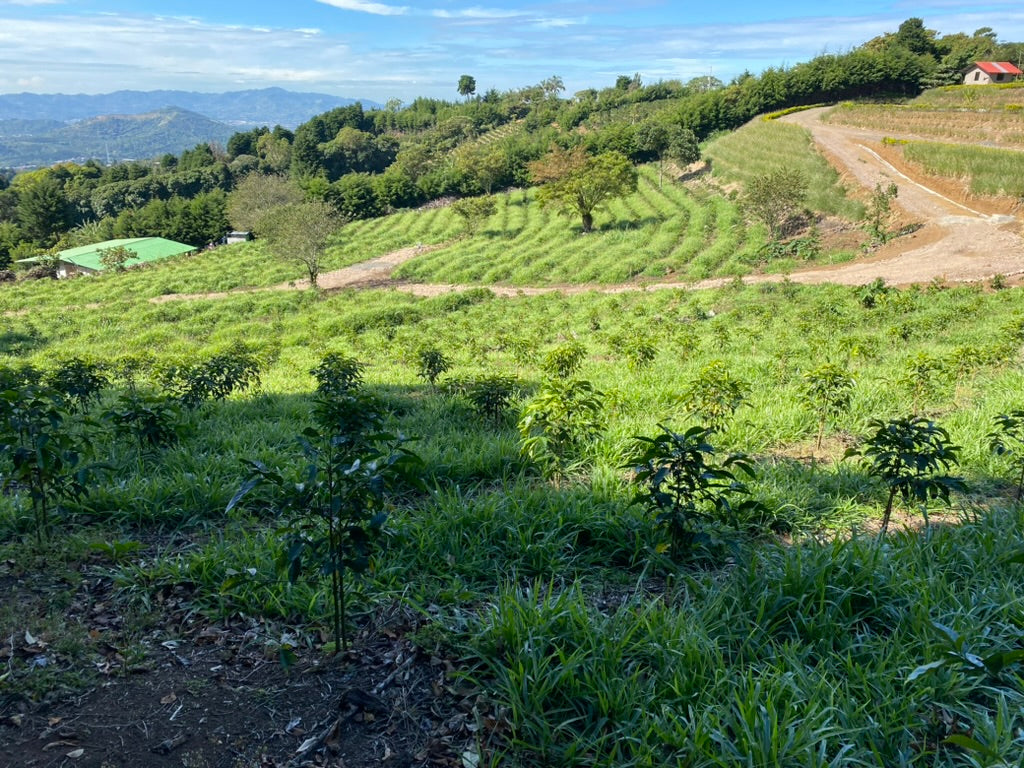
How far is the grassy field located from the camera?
2.45 meters

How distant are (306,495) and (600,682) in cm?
143

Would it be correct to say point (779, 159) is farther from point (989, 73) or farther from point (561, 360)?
point (561, 360)

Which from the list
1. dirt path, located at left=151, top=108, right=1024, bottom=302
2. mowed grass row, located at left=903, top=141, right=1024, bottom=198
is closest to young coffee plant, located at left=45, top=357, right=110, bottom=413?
dirt path, located at left=151, top=108, right=1024, bottom=302

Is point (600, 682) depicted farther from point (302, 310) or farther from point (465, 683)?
point (302, 310)

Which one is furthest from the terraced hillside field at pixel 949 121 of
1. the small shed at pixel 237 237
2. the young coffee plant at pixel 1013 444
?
the small shed at pixel 237 237

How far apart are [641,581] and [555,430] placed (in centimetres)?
172

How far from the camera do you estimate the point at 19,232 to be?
177 feet

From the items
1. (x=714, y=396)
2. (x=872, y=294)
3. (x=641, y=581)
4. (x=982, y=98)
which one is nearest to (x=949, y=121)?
(x=982, y=98)

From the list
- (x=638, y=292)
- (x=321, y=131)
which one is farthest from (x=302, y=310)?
(x=321, y=131)

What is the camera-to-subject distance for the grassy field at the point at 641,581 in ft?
8.04

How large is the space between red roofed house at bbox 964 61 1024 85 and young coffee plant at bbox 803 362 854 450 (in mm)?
61811

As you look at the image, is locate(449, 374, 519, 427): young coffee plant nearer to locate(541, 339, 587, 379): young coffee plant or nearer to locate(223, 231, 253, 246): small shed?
locate(541, 339, 587, 379): young coffee plant

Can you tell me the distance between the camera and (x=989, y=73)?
53.1m

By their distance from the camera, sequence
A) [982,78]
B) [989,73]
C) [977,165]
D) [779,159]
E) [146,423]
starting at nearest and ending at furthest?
1. [146,423]
2. [977,165]
3. [779,159]
4. [989,73]
5. [982,78]
